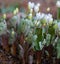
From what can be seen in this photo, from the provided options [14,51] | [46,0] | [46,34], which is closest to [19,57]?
[14,51]

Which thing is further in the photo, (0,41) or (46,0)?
(46,0)

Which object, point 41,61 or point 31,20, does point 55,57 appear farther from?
point 31,20

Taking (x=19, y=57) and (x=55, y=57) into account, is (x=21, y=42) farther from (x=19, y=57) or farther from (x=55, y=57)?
(x=55, y=57)

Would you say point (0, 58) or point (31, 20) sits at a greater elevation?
point (31, 20)

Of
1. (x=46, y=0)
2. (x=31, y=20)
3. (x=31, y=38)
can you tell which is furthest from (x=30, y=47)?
(x=46, y=0)

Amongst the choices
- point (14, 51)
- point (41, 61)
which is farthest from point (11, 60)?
point (41, 61)

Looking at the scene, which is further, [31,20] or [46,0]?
[46,0]

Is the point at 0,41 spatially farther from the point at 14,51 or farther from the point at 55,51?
the point at 55,51

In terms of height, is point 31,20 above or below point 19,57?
above
